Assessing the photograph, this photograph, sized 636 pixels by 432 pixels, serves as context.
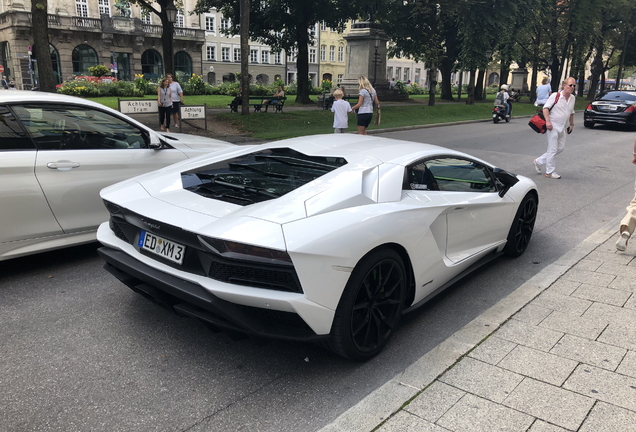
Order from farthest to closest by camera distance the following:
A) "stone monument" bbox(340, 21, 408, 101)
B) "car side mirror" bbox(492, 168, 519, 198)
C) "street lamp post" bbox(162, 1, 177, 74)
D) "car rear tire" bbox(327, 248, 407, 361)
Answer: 1. "stone monument" bbox(340, 21, 408, 101)
2. "street lamp post" bbox(162, 1, 177, 74)
3. "car side mirror" bbox(492, 168, 519, 198)
4. "car rear tire" bbox(327, 248, 407, 361)

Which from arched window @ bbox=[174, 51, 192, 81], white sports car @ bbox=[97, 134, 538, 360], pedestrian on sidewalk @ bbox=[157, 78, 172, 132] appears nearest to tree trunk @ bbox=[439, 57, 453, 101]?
pedestrian on sidewalk @ bbox=[157, 78, 172, 132]

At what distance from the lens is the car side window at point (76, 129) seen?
15.2 feet

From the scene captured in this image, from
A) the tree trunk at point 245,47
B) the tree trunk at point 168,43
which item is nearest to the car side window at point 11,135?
Answer: the tree trunk at point 245,47

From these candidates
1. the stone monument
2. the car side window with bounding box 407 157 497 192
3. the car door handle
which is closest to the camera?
the car side window with bounding box 407 157 497 192

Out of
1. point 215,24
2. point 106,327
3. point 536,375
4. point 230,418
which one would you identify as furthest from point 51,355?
point 215,24

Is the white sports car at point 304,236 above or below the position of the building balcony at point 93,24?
below

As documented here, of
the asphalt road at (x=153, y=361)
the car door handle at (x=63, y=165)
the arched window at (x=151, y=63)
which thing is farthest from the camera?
the arched window at (x=151, y=63)

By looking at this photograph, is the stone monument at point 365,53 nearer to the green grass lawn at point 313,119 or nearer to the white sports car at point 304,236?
the green grass lawn at point 313,119

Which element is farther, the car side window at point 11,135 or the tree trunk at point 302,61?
the tree trunk at point 302,61

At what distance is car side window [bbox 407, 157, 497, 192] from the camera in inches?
150

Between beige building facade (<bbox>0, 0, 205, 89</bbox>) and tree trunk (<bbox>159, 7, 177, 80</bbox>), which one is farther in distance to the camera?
beige building facade (<bbox>0, 0, 205, 89</bbox>)

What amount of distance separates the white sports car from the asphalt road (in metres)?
0.27

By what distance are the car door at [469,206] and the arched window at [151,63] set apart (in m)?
60.3

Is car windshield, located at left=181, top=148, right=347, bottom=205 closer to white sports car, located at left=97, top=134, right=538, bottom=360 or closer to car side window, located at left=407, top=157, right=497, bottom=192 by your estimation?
white sports car, located at left=97, top=134, right=538, bottom=360
